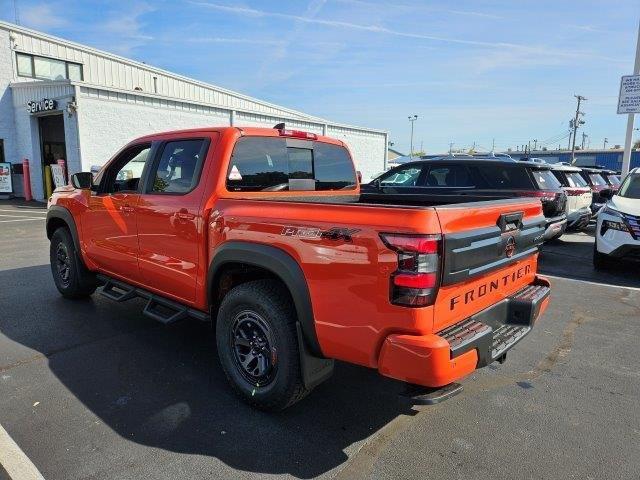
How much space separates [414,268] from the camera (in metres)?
2.34

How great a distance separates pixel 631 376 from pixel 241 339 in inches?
124

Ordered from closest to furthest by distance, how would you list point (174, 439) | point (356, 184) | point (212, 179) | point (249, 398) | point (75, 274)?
point (174, 439)
point (249, 398)
point (212, 179)
point (356, 184)
point (75, 274)

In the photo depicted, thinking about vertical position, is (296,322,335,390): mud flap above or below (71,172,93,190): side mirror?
below

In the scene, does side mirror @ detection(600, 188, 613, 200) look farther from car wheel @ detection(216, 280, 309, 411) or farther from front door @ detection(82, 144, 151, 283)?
front door @ detection(82, 144, 151, 283)

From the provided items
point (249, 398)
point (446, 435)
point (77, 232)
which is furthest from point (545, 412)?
point (77, 232)

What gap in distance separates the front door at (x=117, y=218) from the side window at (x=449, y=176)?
609 cm

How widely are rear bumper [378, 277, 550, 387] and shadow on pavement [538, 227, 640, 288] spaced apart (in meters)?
5.16

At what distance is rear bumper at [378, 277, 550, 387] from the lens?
2.34m

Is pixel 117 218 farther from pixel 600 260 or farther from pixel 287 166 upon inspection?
pixel 600 260

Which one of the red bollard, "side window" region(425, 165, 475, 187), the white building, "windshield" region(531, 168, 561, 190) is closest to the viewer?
"windshield" region(531, 168, 561, 190)

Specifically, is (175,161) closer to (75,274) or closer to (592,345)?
(75,274)

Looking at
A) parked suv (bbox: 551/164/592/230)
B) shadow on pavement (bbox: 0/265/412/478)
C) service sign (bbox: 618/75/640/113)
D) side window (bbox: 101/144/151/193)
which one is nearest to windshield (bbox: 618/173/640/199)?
parked suv (bbox: 551/164/592/230)

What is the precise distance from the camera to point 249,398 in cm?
321

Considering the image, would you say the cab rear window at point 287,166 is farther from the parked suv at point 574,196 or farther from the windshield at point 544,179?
the parked suv at point 574,196
